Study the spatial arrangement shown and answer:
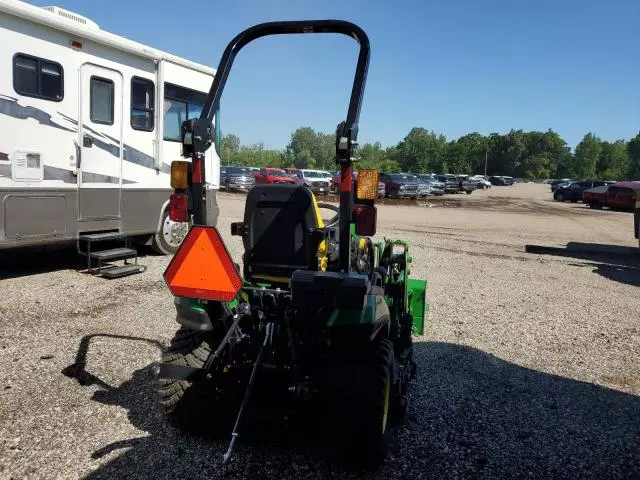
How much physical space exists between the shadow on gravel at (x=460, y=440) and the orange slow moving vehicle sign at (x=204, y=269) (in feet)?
3.43

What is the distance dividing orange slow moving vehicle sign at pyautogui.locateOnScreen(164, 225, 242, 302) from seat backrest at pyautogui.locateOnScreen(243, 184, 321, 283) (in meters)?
0.58

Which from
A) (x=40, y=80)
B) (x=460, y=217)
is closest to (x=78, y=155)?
(x=40, y=80)

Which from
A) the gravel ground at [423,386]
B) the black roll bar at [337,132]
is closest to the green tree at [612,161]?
the gravel ground at [423,386]

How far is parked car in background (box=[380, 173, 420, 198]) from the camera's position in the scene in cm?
3095

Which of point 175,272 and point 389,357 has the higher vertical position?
point 175,272

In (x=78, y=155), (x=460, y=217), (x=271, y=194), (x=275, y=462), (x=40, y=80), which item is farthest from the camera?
(x=460, y=217)

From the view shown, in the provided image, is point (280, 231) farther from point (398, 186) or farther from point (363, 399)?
point (398, 186)

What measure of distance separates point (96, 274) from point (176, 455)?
5.40m

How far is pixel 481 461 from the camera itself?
10.7 ft

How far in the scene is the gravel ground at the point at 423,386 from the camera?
3.15 meters

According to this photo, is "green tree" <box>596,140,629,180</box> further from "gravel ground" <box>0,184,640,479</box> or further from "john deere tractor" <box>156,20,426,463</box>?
"john deere tractor" <box>156,20,426,463</box>

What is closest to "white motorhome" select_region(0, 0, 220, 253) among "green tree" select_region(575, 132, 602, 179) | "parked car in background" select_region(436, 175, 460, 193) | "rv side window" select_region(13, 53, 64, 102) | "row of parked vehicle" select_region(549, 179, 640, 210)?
"rv side window" select_region(13, 53, 64, 102)

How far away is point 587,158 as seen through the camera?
389 feet

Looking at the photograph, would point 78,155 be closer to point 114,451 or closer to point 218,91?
point 218,91
